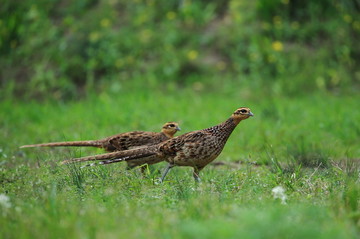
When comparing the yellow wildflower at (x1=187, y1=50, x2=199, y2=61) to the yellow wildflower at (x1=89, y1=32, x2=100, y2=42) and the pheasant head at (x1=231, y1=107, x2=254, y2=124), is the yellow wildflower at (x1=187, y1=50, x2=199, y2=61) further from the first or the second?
the pheasant head at (x1=231, y1=107, x2=254, y2=124)

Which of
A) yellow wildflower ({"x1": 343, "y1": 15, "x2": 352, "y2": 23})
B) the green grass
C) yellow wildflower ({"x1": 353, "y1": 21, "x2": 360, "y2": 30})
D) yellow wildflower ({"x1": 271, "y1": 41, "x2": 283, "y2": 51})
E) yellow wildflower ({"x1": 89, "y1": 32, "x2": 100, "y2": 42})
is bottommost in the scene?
the green grass

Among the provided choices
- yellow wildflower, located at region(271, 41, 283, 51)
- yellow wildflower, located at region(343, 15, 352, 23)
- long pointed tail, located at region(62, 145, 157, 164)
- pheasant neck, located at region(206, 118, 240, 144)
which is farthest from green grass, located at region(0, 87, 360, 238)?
yellow wildflower, located at region(343, 15, 352, 23)

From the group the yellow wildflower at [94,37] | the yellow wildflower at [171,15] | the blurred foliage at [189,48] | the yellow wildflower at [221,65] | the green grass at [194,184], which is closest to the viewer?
the green grass at [194,184]

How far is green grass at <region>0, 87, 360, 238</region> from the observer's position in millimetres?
4566

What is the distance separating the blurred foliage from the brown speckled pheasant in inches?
256

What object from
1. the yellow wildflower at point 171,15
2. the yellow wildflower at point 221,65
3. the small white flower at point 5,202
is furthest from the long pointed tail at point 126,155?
the yellow wildflower at point 171,15

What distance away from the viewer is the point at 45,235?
14.9 feet

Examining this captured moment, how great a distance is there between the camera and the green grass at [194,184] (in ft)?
15.0

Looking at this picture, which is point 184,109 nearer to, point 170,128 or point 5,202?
point 170,128

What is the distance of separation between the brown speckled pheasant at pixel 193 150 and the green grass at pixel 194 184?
7.6 inches

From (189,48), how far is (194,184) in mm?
8948

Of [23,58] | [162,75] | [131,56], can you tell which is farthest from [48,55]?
[162,75]

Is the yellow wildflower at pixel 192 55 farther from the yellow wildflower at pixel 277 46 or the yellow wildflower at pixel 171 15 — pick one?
the yellow wildflower at pixel 277 46

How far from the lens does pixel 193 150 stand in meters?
7.16
